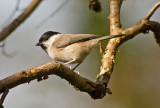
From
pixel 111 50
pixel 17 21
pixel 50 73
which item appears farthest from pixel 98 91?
pixel 17 21

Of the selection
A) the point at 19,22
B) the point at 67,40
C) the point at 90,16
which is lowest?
the point at 90,16

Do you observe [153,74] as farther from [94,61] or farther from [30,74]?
[30,74]

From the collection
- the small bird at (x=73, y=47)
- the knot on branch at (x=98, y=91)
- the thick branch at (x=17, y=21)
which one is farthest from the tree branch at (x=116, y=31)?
the thick branch at (x=17, y=21)

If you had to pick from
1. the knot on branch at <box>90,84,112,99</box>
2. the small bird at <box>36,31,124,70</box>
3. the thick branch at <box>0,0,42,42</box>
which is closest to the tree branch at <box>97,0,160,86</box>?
the small bird at <box>36,31,124,70</box>

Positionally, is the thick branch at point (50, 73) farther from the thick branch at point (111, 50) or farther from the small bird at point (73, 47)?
the small bird at point (73, 47)

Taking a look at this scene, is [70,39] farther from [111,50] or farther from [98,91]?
[98,91]

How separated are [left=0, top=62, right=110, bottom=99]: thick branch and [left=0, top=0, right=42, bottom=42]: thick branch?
0.71 meters

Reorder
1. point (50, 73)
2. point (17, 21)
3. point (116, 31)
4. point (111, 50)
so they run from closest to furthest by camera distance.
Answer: point (50, 73) < point (17, 21) < point (111, 50) < point (116, 31)

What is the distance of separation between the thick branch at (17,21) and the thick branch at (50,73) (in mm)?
705

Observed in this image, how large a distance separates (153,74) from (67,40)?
267 cm

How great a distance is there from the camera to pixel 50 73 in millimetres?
2500

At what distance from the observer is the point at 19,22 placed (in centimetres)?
336

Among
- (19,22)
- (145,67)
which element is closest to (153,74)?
(145,67)

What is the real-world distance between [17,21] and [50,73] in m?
1.09
